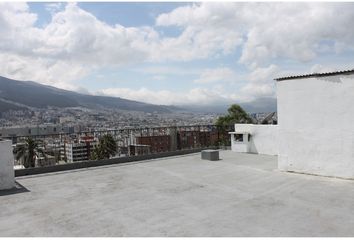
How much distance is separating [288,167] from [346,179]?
1.61m

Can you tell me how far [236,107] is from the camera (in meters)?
27.8

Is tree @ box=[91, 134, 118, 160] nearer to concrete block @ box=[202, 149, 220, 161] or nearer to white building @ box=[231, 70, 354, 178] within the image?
concrete block @ box=[202, 149, 220, 161]

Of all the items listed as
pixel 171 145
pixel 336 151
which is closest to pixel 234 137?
pixel 171 145

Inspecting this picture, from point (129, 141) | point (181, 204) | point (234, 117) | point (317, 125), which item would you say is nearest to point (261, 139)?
point (317, 125)

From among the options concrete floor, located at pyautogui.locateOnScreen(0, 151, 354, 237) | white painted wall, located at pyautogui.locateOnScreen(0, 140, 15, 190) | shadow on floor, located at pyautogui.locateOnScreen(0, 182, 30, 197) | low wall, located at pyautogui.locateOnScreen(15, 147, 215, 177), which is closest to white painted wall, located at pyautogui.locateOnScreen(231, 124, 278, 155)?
low wall, located at pyautogui.locateOnScreen(15, 147, 215, 177)

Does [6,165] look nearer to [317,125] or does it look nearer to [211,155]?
[211,155]

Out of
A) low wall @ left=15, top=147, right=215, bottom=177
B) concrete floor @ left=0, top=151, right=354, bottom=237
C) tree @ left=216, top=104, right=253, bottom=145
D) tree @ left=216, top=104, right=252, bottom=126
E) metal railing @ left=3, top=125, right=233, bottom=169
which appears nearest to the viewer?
concrete floor @ left=0, top=151, right=354, bottom=237

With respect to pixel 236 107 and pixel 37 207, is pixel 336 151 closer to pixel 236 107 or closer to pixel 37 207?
pixel 37 207

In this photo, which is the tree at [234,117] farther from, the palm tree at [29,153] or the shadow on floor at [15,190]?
the shadow on floor at [15,190]

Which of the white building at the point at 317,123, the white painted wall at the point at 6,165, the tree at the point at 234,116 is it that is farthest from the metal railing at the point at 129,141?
the tree at the point at 234,116

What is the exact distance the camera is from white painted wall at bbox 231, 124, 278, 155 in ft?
43.0

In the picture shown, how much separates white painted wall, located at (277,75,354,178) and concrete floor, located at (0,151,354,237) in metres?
0.43

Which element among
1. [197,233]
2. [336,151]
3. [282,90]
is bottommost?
[197,233]

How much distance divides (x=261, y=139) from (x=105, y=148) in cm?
596
